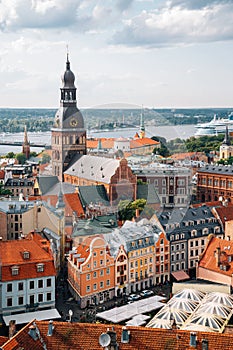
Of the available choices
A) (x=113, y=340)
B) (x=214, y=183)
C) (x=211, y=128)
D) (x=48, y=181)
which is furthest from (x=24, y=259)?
(x=211, y=128)

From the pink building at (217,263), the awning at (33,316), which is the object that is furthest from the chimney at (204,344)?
the pink building at (217,263)

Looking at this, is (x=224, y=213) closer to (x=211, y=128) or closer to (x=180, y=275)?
(x=180, y=275)

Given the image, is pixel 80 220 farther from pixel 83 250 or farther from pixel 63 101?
pixel 63 101

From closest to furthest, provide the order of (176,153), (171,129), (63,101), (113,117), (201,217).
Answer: (113,117) < (171,129) < (176,153) < (201,217) < (63,101)

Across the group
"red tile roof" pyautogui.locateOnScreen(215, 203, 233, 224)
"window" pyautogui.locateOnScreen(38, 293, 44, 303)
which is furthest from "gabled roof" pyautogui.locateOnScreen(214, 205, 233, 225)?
"window" pyautogui.locateOnScreen(38, 293, 44, 303)

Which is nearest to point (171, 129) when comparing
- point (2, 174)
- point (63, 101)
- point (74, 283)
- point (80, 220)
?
point (80, 220)
